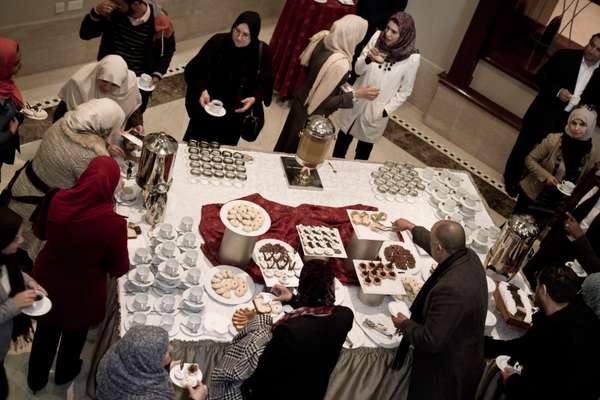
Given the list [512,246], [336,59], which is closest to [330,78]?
[336,59]

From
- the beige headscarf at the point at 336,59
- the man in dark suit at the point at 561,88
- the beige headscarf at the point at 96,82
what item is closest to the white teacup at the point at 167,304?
the beige headscarf at the point at 96,82

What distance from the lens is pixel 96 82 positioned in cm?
421

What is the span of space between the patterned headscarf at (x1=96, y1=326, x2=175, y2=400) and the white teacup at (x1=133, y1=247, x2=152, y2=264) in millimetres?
940

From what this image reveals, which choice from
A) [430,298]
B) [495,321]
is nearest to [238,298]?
[430,298]

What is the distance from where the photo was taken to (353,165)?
4805 millimetres

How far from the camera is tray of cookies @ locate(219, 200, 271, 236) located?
3598 mm

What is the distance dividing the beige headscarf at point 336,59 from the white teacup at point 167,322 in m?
2.04

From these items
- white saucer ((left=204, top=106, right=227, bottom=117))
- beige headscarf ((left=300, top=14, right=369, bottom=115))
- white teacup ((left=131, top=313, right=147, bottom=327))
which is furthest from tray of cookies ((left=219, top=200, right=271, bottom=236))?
beige headscarf ((left=300, top=14, right=369, bottom=115))

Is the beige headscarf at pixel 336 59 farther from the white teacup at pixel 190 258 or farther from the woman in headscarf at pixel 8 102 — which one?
the woman in headscarf at pixel 8 102

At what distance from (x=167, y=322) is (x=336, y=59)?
229 cm

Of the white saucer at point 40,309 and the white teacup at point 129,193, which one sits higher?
the white teacup at point 129,193

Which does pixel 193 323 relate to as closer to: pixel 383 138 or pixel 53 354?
pixel 53 354

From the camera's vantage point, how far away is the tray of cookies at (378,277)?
145 inches

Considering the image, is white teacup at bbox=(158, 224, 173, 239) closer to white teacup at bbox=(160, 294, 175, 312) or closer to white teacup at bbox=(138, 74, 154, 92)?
white teacup at bbox=(160, 294, 175, 312)
